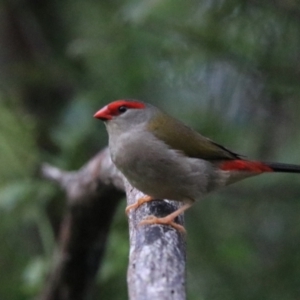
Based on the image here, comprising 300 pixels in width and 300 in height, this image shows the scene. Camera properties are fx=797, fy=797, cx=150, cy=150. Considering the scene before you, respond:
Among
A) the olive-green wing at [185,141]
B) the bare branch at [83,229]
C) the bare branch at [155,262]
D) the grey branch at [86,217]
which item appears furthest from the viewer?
the bare branch at [83,229]

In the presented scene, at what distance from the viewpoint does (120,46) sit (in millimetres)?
5668

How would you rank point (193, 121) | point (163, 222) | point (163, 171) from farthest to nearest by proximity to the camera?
point (193, 121) → point (163, 171) → point (163, 222)

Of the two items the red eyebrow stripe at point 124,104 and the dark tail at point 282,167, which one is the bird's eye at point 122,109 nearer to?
the red eyebrow stripe at point 124,104

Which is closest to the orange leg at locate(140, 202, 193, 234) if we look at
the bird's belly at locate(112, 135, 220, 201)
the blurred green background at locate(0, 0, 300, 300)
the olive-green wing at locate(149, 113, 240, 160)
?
the bird's belly at locate(112, 135, 220, 201)

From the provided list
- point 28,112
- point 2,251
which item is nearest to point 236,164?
point 2,251

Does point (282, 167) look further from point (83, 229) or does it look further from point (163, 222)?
point (83, 229)

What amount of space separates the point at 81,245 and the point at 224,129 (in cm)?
144

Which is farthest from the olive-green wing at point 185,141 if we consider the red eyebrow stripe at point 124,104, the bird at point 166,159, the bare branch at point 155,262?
the bare branch at point 155,262

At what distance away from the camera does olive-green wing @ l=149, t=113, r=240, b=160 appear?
394 centimetres

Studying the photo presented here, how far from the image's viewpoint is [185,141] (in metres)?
Result: 3.97

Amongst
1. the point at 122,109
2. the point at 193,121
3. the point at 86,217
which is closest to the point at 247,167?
the point at 122,109

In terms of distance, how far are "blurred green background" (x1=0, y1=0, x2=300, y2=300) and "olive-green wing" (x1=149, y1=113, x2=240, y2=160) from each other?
2.27 ft

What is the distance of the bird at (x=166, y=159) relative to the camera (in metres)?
3.72

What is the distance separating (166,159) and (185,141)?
22 cm
